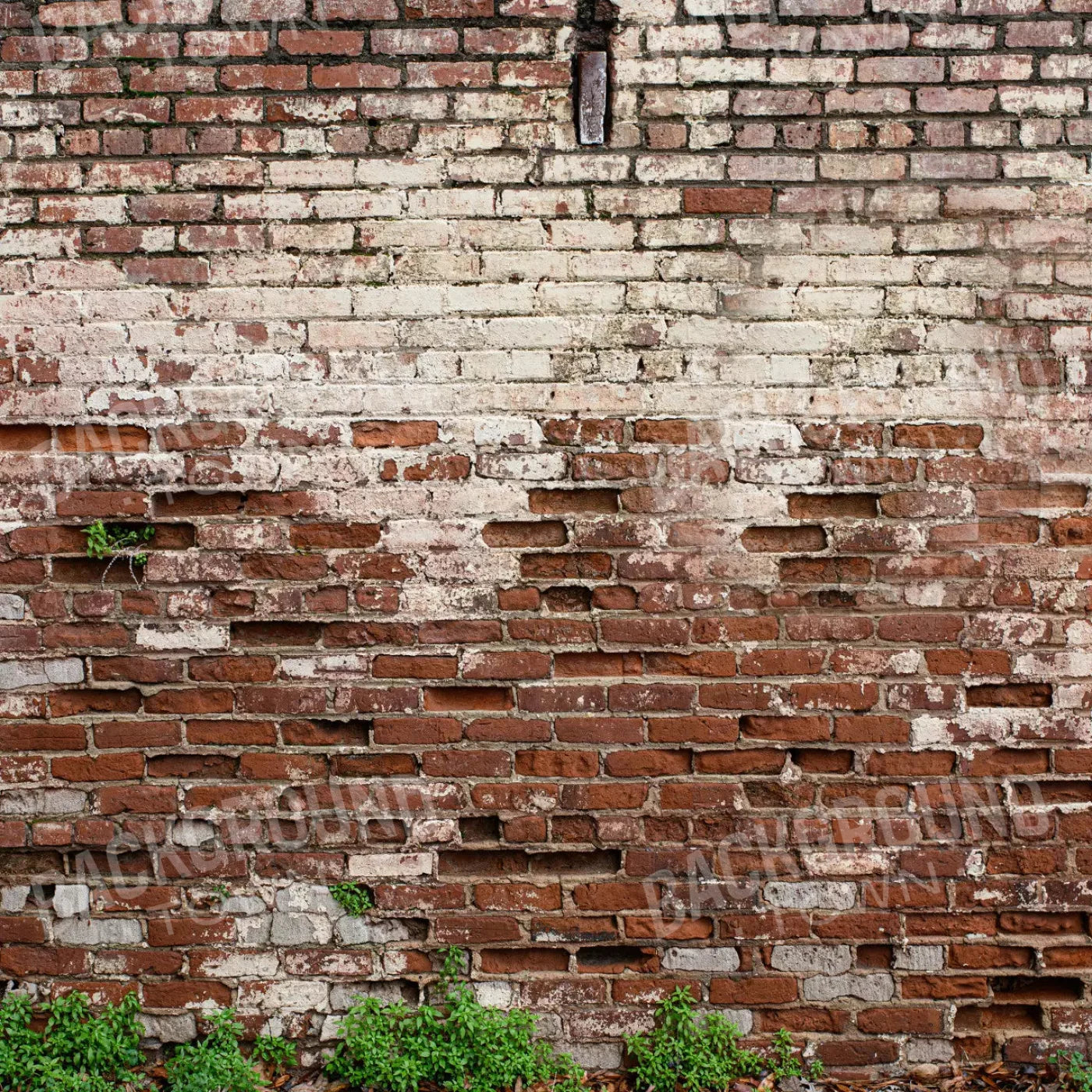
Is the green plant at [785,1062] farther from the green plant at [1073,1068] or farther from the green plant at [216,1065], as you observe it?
the green plant at [216,1065]

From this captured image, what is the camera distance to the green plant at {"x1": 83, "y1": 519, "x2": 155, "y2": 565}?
2.29 meters

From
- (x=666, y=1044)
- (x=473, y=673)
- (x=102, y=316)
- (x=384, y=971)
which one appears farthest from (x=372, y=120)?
(x=666, y=1044)

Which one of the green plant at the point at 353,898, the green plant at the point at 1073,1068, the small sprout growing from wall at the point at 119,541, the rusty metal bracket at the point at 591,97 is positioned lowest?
the green plant at the point at 1073,1068

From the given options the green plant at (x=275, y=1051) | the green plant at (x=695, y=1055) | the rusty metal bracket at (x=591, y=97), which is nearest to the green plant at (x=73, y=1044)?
the green plant at (x=275, y=1051)

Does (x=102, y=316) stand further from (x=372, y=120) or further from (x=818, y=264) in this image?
(x=818, y=264)

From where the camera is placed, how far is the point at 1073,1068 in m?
2.31

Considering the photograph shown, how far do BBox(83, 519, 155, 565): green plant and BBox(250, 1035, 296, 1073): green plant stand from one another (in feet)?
4.34

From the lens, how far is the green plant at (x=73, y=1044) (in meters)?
2.23

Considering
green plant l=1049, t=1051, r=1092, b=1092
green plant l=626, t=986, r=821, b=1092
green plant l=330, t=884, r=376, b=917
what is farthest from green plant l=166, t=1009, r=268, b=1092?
green plant l=1049, t=1051, r=1092, b=1092

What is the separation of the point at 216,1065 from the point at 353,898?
0.52m

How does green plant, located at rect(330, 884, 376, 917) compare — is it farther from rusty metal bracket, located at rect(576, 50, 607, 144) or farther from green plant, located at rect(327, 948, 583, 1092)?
rusty metal bracket, located at rect(576, 50, 607, 144)

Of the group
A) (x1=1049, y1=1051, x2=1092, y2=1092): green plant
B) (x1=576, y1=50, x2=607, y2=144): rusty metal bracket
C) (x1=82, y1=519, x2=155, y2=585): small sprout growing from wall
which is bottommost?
(x1=1049, y1=1051, x2=1092, y2=1092): green plant

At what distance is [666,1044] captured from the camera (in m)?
2.31

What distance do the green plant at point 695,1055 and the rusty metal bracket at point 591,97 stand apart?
228 cm
